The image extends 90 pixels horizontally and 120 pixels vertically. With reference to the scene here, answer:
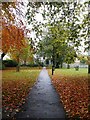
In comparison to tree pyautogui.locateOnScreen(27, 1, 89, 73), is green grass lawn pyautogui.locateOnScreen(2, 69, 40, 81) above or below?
below

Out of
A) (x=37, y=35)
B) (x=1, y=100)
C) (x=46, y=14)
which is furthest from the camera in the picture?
(x=37, y=35)

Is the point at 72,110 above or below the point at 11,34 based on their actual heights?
below

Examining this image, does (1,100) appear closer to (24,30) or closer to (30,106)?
(30,106)

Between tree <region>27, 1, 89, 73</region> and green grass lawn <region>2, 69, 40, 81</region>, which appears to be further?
green grass lawn <region>2, 69, 40, 81</region>

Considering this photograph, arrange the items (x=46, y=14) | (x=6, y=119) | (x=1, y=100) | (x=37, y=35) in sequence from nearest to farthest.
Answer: (x=6, y=119)
(x=1, y=100)
(x=46, y=14)
(x=37, y=35)

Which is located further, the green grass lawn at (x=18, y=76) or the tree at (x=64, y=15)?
the green grass lawn at (x=18, y=76)

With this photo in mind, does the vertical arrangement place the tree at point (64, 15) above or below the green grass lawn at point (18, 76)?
above

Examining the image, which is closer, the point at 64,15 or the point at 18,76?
the point at 64,15

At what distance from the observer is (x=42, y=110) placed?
27.5 feet

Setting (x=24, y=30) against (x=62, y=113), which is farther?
(x=24, y=30)

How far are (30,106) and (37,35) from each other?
280 inches

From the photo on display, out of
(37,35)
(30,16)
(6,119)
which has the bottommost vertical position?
(6,119)

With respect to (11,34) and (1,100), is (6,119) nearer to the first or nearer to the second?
(1,100)

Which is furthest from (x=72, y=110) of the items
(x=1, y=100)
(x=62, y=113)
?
(x=1, y=100)
